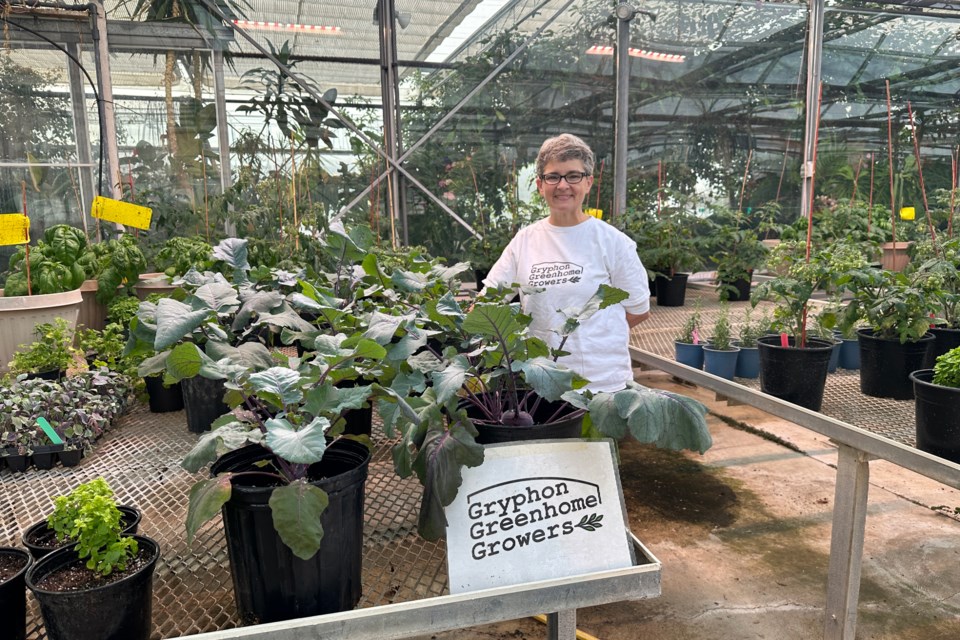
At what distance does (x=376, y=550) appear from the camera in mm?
1231

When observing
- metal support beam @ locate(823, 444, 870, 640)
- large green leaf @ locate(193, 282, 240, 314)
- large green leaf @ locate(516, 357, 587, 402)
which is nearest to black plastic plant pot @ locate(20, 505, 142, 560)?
large green leaf @ locate(193, 282, 240, 314)

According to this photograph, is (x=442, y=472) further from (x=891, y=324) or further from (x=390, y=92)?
(x=390, y=92)

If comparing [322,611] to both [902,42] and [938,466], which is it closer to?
[938,466]

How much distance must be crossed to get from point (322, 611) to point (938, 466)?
1.28 m

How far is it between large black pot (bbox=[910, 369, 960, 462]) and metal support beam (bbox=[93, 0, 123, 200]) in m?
4.66

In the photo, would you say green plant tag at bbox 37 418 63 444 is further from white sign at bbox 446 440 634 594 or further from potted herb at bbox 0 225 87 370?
white sign at bbox 446 440 634 594

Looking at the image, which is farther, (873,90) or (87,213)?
(873,90)

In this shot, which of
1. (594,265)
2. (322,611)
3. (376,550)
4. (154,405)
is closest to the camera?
(322,611)

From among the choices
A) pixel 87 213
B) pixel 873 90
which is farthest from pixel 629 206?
pixel 87 213

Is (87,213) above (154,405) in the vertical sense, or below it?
above

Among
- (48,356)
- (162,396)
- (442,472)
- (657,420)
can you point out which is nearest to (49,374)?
(48,356)

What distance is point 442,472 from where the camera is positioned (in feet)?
3.06

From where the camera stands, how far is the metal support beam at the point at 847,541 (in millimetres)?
1515

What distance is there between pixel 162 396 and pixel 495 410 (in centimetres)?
169
